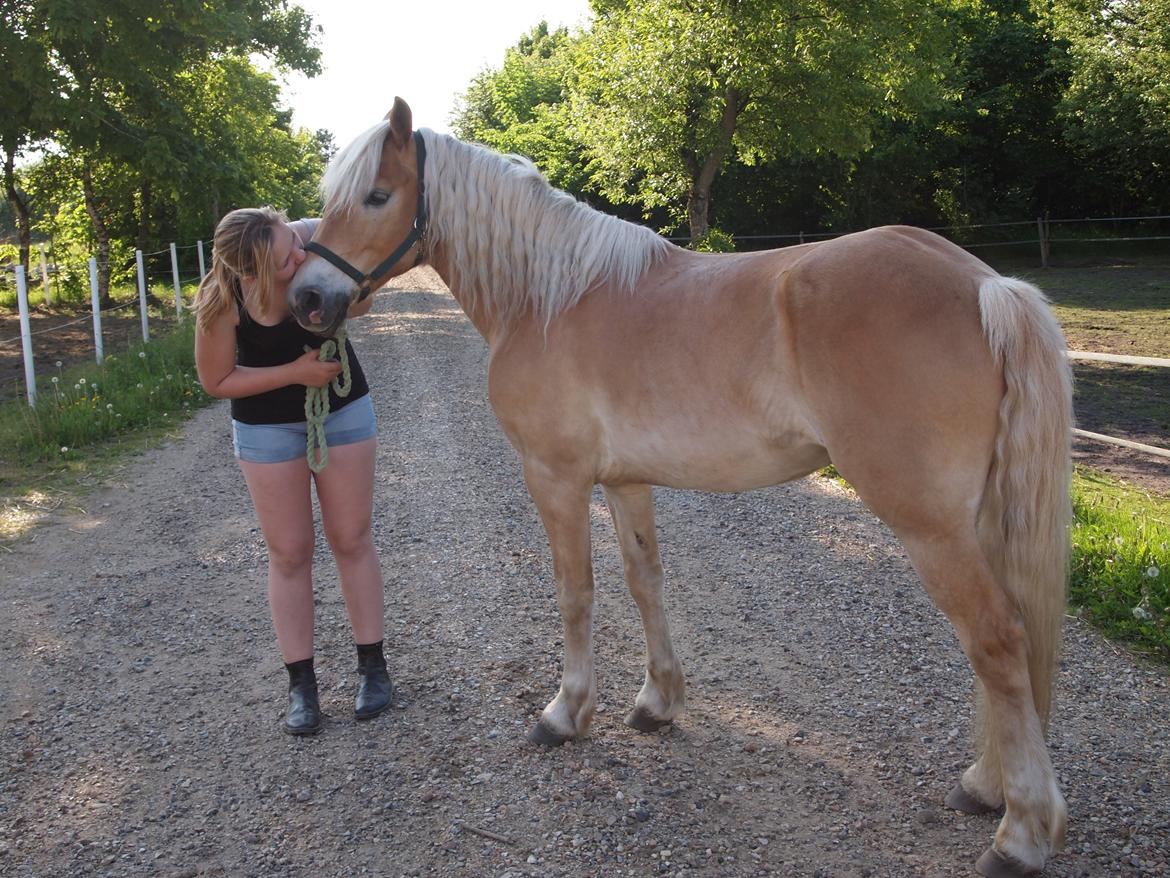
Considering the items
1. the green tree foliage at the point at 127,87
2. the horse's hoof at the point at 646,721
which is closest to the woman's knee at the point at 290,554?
the horse's hoof at the point at 646,721

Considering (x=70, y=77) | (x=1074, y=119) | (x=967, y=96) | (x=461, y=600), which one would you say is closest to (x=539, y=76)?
(x=967, y=96)

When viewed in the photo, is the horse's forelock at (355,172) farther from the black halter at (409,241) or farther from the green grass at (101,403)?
the green grass at (101,403)

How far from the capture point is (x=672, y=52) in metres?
14.8

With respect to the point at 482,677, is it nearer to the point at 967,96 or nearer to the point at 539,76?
the point at 967,96

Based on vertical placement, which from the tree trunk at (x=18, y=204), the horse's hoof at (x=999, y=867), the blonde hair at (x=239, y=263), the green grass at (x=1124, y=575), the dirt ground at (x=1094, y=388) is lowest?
the horse's hoof at (x=999, y=867)

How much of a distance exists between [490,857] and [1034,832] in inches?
55.9

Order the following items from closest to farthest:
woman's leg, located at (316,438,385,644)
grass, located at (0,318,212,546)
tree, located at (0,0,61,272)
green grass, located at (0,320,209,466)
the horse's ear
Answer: the horse's ear, woman's leg, located at (316,438,385,644), grass, located at (0,318,212,546), green grass, located at (0,320,209,466), tree, located at (0,0,61,272)

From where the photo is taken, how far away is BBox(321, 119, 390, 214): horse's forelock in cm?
286

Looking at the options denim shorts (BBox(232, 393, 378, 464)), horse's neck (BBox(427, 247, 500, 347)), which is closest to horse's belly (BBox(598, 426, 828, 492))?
horse's neck (BBox(427, 247, 500, 347))

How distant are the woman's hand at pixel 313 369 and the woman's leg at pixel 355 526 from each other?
28 cm

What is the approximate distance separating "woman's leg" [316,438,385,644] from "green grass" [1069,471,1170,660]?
2.89 m

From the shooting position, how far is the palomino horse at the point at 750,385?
2.24 meters

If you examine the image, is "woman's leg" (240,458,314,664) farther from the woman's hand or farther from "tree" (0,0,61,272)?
"tree" (0,0,61,272)

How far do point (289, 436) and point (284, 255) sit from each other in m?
0.62
